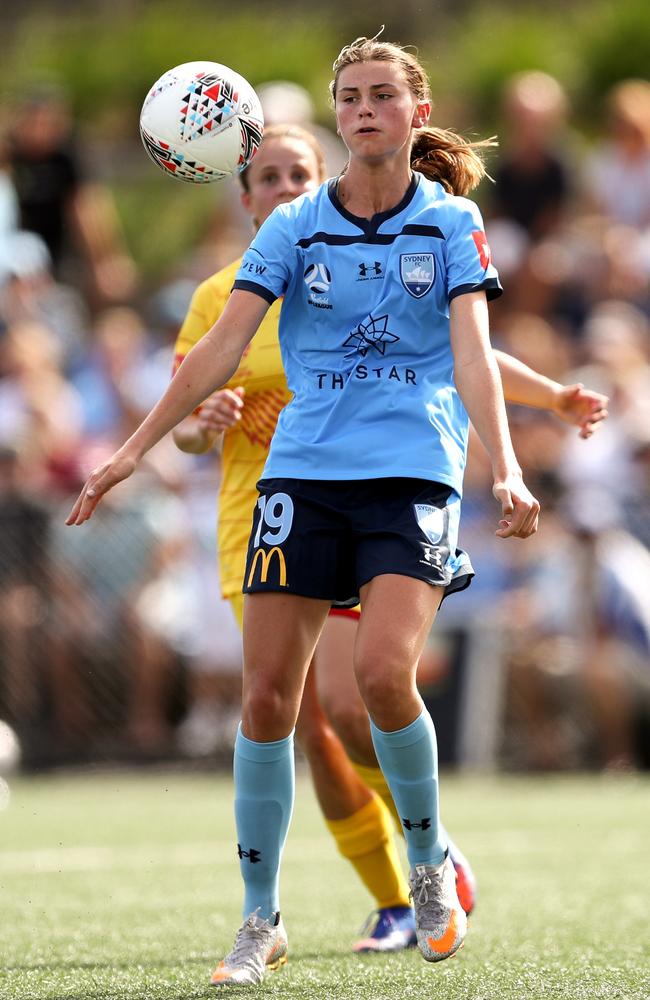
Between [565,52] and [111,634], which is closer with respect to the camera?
[111,634]

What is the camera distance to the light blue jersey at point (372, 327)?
13.9 feet

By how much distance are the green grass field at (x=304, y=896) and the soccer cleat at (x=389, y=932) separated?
11cm

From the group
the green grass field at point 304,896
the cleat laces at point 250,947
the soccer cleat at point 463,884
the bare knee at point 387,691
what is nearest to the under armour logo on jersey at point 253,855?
the cleat laces at point 250,947

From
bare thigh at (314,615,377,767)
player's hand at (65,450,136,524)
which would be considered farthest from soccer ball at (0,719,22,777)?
player's hand at (65,450,136,524)

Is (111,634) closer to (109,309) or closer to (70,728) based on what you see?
(70,728)

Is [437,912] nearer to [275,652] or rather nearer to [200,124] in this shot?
[275,652]

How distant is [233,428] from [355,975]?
1.78 m

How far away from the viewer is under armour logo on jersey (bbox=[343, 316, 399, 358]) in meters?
4.27

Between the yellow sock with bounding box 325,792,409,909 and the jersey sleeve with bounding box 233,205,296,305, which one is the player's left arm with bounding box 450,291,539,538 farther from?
the yellow sock with bounding box 325,792,409,909

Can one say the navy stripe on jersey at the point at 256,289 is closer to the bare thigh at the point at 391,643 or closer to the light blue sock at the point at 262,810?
the bare thigh at the point at 391,643

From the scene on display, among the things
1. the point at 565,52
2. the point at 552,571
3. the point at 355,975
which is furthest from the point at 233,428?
the point at 565,52

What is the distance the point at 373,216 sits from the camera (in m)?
4.35

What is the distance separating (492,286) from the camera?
431 centimetres

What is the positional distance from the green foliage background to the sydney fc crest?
1213 cm
